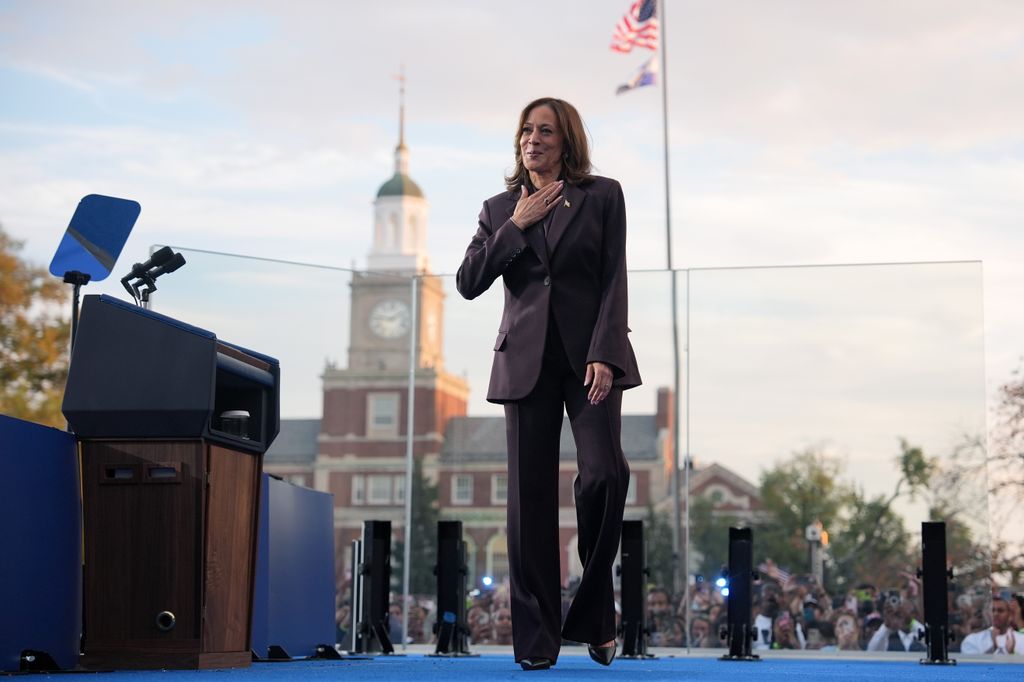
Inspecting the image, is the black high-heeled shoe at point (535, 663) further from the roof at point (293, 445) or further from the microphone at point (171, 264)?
the roof at point (293, 445)

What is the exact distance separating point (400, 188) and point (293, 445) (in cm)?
5253

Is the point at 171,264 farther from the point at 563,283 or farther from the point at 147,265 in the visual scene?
the point at 563,283

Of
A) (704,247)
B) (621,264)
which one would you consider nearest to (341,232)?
(704,247)

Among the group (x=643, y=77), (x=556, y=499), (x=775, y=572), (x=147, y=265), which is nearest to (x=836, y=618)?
(x=775, y=572)

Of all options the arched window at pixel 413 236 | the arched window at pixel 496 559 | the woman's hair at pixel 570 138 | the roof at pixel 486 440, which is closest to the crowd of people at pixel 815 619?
the arched window at pixel 496 559

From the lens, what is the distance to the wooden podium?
3.57 m

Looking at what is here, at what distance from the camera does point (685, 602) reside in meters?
6.96

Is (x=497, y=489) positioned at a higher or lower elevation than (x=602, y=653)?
higher

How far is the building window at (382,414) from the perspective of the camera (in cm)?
750

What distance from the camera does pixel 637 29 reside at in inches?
998

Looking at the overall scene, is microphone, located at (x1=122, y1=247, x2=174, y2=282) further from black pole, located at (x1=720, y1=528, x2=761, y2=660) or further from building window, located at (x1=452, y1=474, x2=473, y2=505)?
A: building window, located at (x1=452, y1=474, x2=473, y2=505)

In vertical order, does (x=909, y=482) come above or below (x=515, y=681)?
above

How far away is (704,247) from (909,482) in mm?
20547

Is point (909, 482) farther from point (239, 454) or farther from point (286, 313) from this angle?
point (239, 454)
